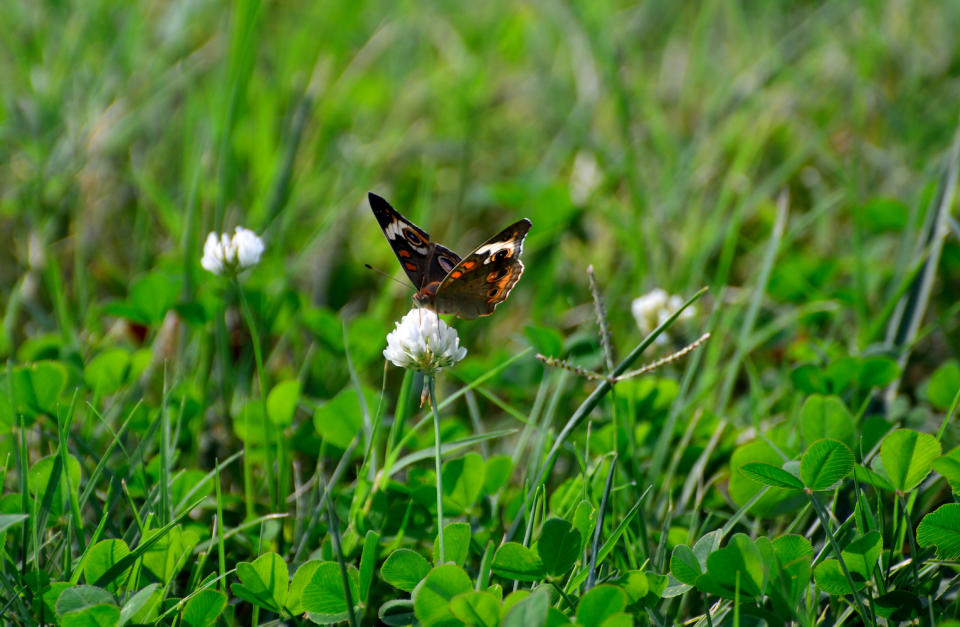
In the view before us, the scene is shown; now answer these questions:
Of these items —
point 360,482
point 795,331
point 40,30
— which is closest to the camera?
point 360,482

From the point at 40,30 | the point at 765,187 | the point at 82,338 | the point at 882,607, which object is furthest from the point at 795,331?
the point at 40,30

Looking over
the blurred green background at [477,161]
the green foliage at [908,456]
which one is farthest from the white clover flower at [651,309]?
the green foliage at [908,456]

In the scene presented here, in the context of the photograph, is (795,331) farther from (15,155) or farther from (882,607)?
(15,155)

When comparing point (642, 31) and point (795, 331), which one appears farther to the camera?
point (642, 31)

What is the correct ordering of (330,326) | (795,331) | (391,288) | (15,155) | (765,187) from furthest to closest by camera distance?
(15,155) < (765,187) < (391,288) < (795,331) < (330,326)

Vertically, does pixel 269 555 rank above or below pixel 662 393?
above

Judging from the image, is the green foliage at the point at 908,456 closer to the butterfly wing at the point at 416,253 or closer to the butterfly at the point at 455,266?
the butterfly at the point at 455,266

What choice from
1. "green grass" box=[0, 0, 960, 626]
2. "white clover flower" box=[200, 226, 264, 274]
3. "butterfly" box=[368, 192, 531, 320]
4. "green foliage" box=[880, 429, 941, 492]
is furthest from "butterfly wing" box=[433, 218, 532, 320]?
"green foliage" box=[880, 429, 941, 492]

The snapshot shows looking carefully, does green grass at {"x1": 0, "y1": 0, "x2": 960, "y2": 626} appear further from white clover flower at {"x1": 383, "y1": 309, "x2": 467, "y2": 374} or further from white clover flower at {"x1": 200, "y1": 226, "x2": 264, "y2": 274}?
white clover flower at {"x1": 200, "y1": 226, "x2": 264, "y2": 274}
